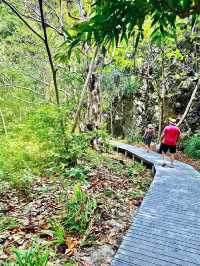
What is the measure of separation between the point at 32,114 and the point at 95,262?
198 inches

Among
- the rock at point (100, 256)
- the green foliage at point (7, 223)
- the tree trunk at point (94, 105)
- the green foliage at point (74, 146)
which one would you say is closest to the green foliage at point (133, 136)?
the tree trunk at point (94, 105)

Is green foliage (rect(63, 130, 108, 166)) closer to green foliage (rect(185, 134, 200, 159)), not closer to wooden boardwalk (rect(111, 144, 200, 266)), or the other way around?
wooden boardwalk (rect(111, 144, 200, 266))

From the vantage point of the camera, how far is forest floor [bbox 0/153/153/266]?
14.4ft

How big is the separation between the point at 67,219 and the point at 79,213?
0.23 meters

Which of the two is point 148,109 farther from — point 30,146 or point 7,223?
point 7,223

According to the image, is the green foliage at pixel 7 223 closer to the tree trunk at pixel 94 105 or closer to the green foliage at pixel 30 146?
the green foliage at pixel 30 146

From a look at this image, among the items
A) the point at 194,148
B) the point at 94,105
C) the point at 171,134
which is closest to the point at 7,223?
the point at 171,134

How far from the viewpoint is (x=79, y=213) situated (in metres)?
5.36

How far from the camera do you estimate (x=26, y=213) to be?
19.4 feet

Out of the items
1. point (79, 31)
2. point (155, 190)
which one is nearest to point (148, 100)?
point (155, 190)

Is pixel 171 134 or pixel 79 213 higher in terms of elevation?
pixel 171 134

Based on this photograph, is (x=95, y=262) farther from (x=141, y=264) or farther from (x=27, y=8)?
(x=27, y=8)

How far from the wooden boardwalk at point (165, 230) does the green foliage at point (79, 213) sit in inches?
29.8

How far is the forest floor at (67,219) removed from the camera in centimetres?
438
